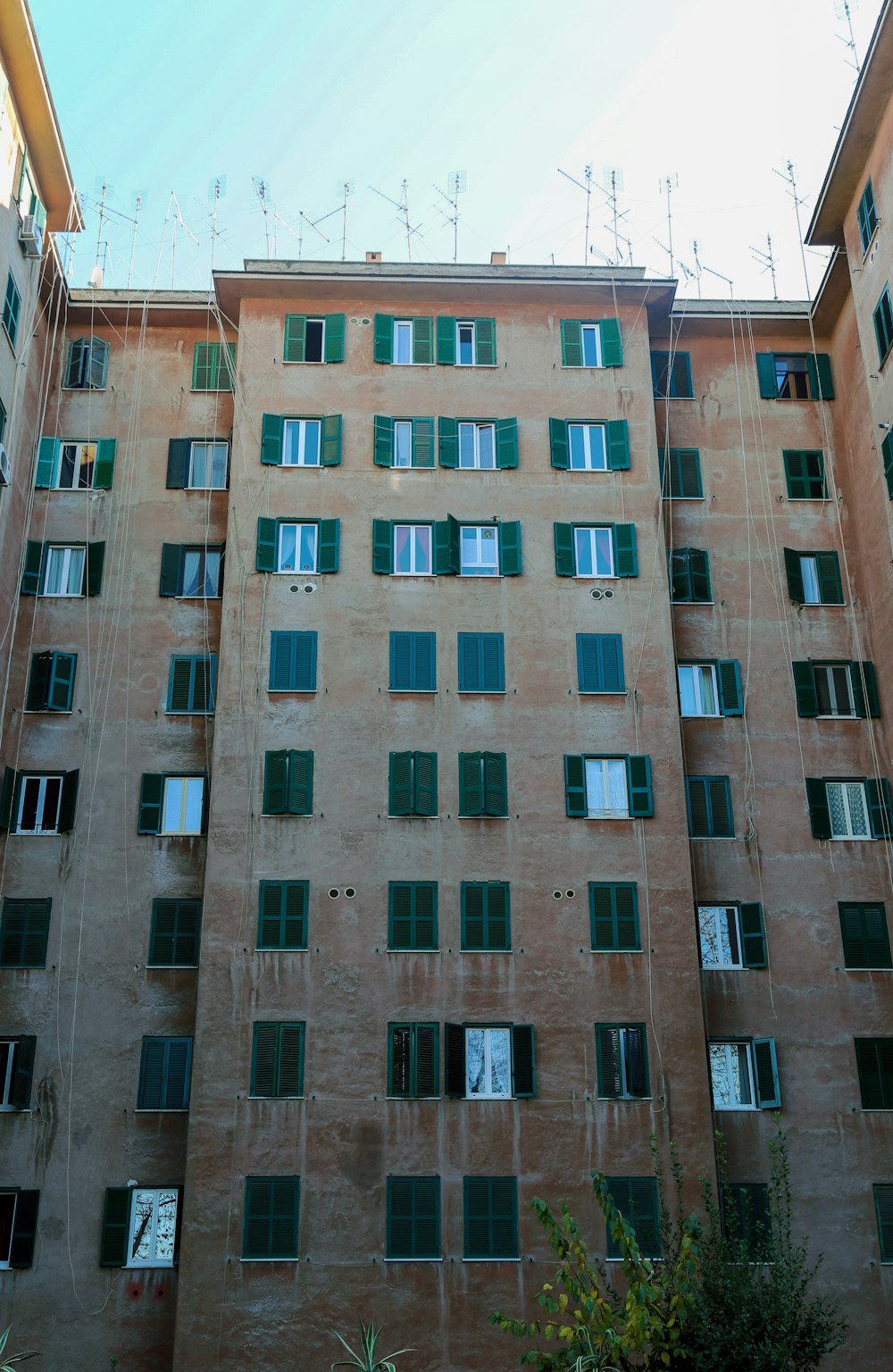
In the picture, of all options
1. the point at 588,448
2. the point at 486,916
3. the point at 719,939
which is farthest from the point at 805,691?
the point at 486,916

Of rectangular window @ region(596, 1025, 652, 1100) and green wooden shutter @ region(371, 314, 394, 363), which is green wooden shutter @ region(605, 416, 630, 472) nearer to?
green wooden shutter @ region(371, 314, 394, 363)

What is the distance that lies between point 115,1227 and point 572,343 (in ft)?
80.0

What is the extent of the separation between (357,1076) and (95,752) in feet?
33.0

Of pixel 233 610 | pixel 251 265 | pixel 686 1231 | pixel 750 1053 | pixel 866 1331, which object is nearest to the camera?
pixel 686 1231

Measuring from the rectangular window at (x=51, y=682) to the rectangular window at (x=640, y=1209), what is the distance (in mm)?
16875

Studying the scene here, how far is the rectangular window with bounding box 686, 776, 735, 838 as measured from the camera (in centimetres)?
3172

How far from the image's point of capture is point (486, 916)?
29.6 m

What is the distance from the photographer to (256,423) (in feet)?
111

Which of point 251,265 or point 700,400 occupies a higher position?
point 251,265

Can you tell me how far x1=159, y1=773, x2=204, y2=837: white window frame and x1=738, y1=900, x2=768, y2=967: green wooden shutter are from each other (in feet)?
43.0

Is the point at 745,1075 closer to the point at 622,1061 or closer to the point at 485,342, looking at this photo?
the point at 622,1061

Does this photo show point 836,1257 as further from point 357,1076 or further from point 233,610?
point 233,610

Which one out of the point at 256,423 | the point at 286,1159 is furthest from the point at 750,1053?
the point at 256,423

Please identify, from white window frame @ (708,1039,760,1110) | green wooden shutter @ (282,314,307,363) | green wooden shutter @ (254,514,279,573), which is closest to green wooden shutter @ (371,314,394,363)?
green wooden shutter @ (282,314,307,363)
